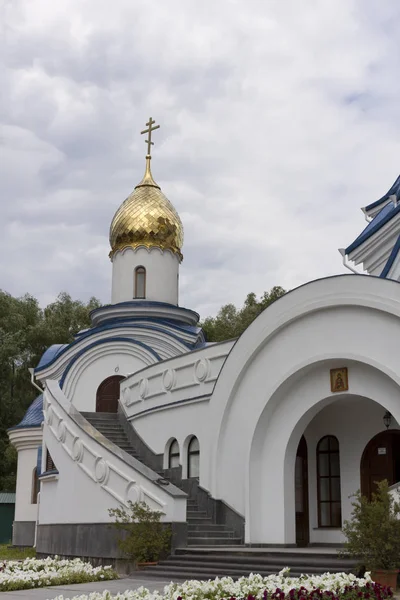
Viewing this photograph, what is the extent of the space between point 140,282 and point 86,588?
14226 millimetres

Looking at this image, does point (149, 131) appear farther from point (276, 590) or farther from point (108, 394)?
point (276, 590)

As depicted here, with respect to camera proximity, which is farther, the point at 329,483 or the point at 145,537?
the point at 329,483

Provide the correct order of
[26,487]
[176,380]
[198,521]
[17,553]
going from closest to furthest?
[198,521] < [176,380] < [17,553] < [26,487]

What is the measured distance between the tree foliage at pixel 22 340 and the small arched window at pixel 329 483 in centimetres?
2473

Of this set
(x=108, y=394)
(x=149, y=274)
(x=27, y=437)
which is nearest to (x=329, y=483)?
(x=108, y=394)

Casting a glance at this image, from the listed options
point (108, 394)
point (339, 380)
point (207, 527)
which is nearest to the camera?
point (339, 380)

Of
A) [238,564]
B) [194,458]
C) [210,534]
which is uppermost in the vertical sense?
[194,458]

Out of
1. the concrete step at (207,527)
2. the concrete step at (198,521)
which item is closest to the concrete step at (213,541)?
the concrete step at (207,527)

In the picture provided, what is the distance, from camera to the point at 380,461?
507 inches

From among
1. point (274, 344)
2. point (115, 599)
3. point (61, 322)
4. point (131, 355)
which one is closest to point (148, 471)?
point (274, 344)

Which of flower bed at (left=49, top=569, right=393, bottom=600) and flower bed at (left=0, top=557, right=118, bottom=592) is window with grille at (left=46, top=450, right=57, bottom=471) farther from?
flower bed at (left=49, top=569, right=393, bottom=600)

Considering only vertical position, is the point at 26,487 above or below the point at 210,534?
above

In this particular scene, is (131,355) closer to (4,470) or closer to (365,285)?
(365,285)

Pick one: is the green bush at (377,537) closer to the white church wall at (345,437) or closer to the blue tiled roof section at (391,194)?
the white church wall at (345,437)
